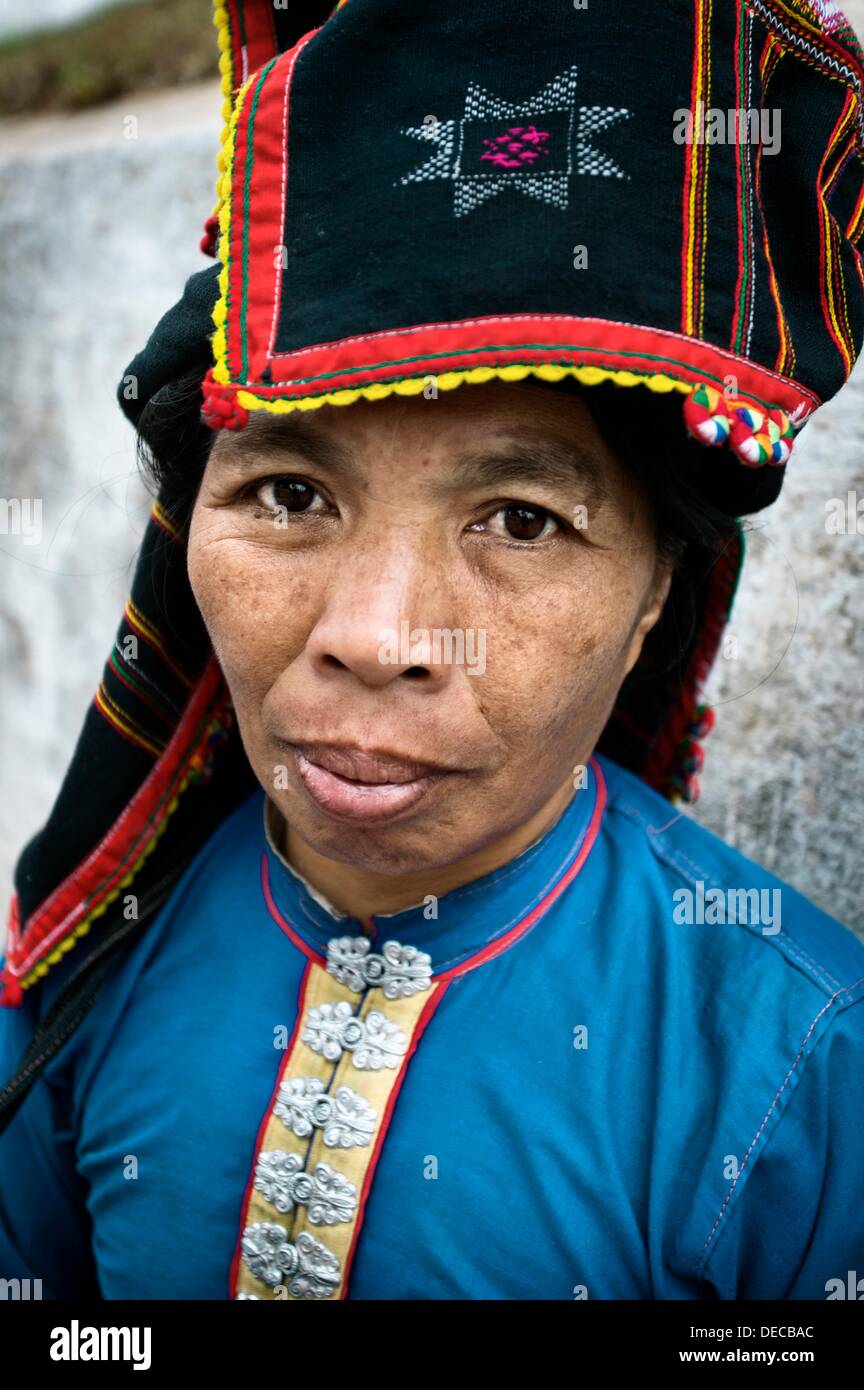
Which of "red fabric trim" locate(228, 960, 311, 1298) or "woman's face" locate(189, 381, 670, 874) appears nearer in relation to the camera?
"woman's face" locate(189, 381, 670, 874)

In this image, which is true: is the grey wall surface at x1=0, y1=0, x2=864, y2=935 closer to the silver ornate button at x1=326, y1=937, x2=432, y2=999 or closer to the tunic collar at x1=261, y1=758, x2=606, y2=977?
the tunic collar at x1=261, y1=758, x2=606, y2=977

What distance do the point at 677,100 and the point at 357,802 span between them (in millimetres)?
780

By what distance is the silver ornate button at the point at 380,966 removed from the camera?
1.53 m

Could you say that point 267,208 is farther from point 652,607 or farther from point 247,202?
point 652,607

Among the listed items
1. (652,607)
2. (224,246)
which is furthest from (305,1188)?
(224,246)

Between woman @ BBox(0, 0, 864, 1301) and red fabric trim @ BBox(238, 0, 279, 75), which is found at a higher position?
red fabric trim @ BBox(238, 0, 279, 75)

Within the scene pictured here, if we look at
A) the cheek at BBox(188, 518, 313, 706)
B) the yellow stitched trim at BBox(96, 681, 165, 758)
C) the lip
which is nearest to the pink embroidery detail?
the cheek at BBox(188, 518, 313, 706)

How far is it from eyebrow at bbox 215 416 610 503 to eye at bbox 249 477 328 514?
0.14 feet

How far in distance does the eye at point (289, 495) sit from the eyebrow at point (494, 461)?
1.7 inches

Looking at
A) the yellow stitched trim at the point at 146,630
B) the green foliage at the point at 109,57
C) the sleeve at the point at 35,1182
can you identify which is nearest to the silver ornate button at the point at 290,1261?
the sleeve at the point at 35,1182

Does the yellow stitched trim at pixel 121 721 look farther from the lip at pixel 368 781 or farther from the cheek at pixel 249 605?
the lip at pixel 368 781

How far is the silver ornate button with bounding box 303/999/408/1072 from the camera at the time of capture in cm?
150

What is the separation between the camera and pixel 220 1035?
1640mm
